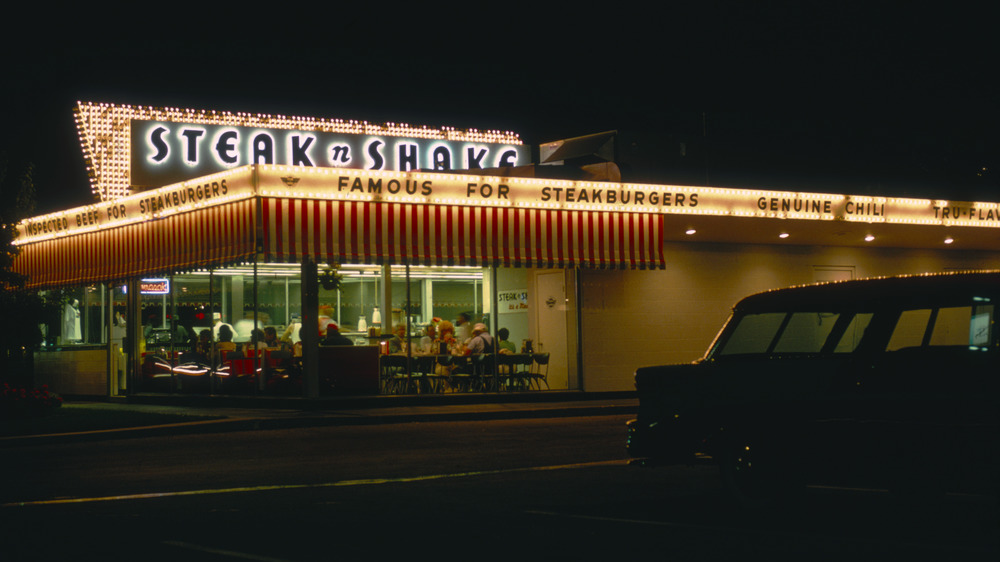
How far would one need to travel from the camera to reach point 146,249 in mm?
21703

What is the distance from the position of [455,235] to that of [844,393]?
43.0 feet

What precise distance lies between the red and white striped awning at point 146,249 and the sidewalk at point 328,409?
2.76 m

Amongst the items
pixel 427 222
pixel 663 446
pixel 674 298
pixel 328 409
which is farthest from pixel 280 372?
pixel 663 446

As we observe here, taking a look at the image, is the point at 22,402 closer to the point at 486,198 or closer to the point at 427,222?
the point at 427,222

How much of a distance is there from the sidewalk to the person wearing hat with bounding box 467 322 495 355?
3.30ft

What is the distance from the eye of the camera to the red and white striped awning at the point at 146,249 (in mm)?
18891

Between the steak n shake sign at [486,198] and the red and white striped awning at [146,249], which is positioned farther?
the red and white striped awning at [146,249]

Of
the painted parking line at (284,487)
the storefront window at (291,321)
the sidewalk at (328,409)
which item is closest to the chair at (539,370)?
the storefront window at (291,321)

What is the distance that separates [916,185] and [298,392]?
15.4 m

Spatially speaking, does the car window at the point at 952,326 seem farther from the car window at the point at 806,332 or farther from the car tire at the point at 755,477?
the car tire at the point at 755,477

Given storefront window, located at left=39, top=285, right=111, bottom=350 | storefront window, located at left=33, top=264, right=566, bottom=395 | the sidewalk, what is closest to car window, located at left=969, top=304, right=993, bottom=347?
the sidewalk

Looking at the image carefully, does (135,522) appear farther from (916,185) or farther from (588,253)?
(916,185)

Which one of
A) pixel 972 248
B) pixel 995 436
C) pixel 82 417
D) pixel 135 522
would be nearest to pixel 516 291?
pixel 82 417

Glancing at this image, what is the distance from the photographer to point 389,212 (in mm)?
19562
